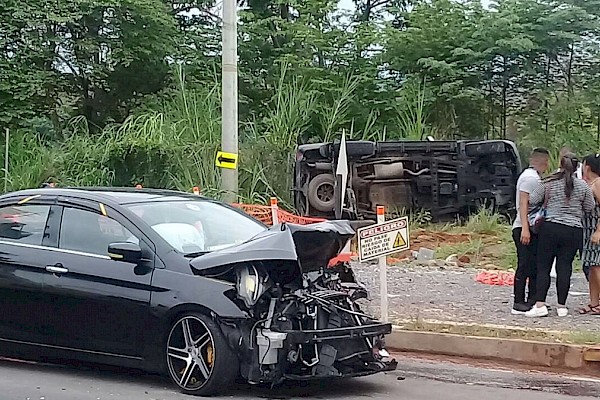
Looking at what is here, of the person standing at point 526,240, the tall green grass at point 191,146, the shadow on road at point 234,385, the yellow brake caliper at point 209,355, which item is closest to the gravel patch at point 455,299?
the person standing at point 526,240

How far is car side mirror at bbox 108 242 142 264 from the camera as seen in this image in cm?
713

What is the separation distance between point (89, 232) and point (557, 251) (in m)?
4.80

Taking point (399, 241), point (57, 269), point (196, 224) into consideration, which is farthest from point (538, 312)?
point (57, 269)

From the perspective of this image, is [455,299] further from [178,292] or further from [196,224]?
[178,292]

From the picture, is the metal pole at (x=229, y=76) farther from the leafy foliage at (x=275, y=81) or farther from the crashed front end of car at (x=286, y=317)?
the crashed front end of car at (x=286, y=317)

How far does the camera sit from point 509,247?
49.6ft

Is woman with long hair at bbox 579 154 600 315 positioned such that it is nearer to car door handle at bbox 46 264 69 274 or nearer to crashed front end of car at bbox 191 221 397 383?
crashed front end of car at bbox 191 221 397 383

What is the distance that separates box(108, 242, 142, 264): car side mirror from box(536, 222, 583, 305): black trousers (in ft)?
14.7

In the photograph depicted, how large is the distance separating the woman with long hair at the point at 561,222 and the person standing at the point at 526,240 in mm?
126

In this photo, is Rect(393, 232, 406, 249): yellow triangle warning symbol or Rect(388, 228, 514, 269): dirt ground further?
Rect(388, 228, 514, 269): dirt ground

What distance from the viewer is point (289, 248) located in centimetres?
678

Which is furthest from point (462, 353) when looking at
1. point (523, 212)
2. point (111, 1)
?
point (111, 1)

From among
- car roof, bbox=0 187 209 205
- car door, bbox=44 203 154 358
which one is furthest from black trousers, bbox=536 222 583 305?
car door, bbox=44 203 154 358

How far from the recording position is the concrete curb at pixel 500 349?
8242 millimetres
